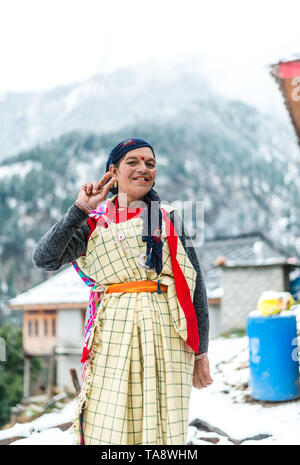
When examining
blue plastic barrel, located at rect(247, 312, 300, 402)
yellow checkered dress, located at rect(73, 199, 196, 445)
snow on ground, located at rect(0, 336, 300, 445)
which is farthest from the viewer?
blue plastic barrel, located at rect(247, 312, 300, 402)

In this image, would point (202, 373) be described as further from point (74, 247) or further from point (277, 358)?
point (277, 358)

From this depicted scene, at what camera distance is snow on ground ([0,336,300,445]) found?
268cm

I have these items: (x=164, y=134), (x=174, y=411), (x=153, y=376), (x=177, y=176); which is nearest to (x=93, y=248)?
(x=153, y=376)

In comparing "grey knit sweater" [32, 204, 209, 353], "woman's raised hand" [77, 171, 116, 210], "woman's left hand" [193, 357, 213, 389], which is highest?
"woman's raised hand" [77, 171, 116, 210]

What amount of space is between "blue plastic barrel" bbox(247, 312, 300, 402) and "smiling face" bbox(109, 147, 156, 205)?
6.81 ft

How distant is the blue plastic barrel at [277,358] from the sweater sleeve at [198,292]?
6.11 feet

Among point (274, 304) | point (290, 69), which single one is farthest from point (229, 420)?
point (290, 69)

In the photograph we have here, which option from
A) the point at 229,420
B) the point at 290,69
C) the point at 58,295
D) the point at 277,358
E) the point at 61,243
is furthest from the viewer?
the point at 58,295

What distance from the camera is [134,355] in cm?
142

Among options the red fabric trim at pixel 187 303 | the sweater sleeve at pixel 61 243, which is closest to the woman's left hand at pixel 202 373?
the red fabric trim at pixel 187 303

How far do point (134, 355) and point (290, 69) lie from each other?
133 inches

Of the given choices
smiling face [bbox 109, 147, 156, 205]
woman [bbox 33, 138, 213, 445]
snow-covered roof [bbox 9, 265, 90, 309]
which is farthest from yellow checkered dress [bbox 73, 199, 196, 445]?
snow-covered roof [bbox 9, 265, 90, 309]

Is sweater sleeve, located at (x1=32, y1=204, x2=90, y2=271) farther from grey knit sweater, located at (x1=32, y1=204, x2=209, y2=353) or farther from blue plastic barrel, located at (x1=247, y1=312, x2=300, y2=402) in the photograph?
blue plastic barrel, located at (x1=247, y1=312, x2=300, y2=402)

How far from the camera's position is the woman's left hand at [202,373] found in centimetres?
160
